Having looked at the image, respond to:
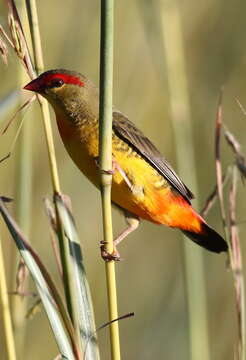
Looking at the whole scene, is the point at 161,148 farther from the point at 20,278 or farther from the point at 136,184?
the point at 20,278

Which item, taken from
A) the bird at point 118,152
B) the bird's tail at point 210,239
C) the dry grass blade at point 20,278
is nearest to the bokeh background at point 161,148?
the bird's tail at point 210,239

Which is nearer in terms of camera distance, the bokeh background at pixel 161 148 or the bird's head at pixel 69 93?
the bird's head at pixel 69 93

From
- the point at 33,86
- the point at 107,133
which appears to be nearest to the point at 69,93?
the point at 33,86

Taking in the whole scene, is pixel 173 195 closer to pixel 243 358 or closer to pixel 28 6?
pixel 243 358

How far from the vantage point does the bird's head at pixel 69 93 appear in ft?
8.06

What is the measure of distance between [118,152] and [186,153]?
240mm

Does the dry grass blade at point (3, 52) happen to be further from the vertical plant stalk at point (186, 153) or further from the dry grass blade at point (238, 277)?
the vertical plant stalk at point (186, 153)

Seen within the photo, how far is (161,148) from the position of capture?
382cm

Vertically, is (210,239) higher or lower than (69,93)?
lower

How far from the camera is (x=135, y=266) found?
3779mm

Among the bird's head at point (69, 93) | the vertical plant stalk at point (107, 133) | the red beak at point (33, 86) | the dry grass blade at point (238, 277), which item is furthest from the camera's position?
the bird's head at point (69, 93)

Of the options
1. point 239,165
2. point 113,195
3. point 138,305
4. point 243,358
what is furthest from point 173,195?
point 138,305

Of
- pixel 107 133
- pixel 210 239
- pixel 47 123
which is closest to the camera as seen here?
pixel 107 133

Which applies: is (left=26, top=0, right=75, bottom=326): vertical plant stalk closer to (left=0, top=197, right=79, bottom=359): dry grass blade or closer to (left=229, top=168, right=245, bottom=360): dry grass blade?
(left=0, top=197, right=79, bottom=359): dry grass blade
